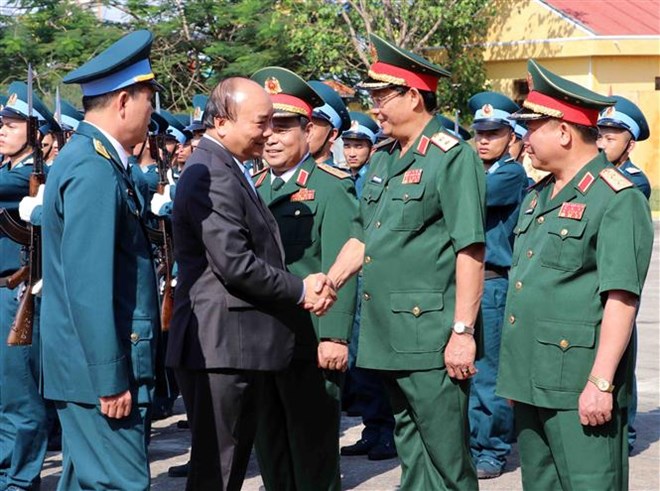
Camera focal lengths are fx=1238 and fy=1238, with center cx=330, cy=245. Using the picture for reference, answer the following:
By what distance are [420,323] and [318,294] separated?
0.48 metres

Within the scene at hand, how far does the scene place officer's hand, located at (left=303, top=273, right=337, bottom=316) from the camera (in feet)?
16.1

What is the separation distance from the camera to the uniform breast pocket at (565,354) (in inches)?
177

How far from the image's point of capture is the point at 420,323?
5.11 meters

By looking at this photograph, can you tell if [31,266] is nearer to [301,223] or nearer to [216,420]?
[301,223]

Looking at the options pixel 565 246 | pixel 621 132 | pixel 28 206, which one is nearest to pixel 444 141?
pixel 565 246

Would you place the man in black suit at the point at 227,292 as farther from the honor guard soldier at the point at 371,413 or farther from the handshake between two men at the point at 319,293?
the honor guard soldier at the point at 371,413

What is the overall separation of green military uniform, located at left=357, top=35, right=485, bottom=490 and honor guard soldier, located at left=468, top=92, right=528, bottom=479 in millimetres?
1870

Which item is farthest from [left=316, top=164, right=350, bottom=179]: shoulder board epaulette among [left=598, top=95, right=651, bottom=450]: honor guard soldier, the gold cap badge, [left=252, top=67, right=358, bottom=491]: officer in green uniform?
[left=598, top=95, right=651, bottom=450]: honor guard soldier

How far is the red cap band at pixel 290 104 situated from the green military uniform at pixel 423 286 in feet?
2.14

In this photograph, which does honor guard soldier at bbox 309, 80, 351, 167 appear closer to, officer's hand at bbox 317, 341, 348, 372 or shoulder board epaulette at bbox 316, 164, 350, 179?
shoulder board epaulette at bbox 316, 164, 350, 179

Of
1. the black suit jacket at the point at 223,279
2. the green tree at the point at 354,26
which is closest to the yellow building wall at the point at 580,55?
the green tree at the point at 354,26

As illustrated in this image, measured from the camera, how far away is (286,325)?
16.1 feet

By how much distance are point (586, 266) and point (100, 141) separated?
71.6 inches

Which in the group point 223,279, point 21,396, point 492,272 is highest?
point 223,279
